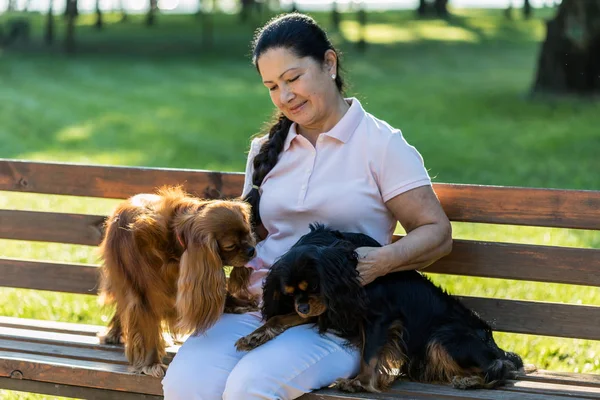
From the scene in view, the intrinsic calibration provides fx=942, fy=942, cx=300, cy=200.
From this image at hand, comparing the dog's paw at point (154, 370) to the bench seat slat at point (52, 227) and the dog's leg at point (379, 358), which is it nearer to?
the dog's leg at point (379, 358)

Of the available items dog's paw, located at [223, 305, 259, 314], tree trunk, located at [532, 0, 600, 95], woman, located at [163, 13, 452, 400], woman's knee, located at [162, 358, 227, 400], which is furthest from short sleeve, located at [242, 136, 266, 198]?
tree trunk, located at [532, 0, 600, 95]

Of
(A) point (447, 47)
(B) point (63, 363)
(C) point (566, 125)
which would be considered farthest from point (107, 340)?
(A) point (447, 47)

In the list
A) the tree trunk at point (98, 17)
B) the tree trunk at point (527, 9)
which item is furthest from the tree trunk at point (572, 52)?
the tree trunk at point (98, 17)

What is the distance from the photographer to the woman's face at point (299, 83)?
12.3 feet

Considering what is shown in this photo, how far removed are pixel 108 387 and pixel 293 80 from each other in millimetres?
1436

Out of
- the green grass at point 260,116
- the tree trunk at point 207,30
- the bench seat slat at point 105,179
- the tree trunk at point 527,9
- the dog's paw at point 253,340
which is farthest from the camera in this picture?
the tree trunk at point 527,9

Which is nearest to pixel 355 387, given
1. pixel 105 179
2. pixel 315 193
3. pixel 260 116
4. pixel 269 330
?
pixel 269 330

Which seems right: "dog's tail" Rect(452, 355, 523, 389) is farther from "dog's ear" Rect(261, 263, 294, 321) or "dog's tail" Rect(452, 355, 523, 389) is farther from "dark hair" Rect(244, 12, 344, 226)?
"dark hair" Rect(244, 12, 344, 226)

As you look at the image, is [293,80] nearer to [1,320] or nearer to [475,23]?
[1,320]

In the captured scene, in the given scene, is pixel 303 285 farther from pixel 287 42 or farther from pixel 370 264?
pixel 287 42

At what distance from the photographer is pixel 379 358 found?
11.4ft

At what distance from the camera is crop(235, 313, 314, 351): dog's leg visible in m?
3.53

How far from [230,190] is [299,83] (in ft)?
2.97

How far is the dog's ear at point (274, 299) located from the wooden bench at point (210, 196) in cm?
39
